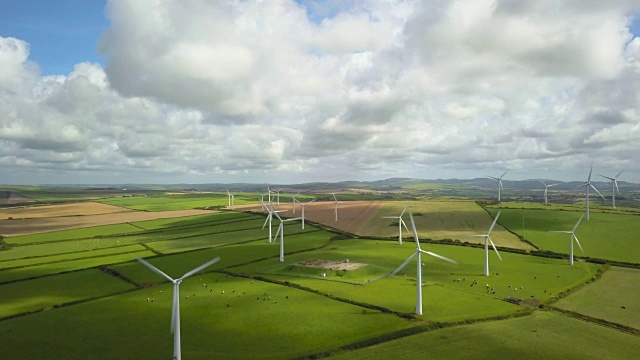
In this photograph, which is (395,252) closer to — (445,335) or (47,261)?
(445,335)

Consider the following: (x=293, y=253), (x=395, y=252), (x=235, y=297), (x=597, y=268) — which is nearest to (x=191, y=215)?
(x=293, y=253)

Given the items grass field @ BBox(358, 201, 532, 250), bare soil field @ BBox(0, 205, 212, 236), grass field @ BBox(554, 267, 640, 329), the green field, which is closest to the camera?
the green field

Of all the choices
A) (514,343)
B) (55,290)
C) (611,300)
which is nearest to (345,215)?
(55,290)

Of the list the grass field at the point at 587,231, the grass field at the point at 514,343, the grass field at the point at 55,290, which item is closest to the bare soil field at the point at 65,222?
the grass field at the point at 55,290

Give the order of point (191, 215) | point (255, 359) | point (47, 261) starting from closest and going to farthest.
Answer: point (255, 359) → point (47, 261) → point (191, 215)

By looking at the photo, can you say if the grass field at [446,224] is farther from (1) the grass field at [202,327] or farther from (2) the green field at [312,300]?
(1) the grass field at [202,327]

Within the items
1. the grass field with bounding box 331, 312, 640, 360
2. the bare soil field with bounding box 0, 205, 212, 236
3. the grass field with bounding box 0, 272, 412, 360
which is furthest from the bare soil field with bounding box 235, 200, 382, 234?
the grass field with bounding box 331, 312, 640, 360

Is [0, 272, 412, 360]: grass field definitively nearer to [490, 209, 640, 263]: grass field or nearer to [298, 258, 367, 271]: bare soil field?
[298, 258, 367, 271]: bare soil field
